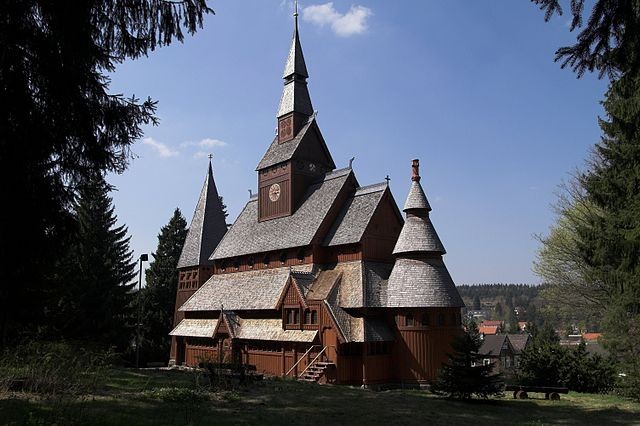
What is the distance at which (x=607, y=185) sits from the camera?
84.3 ft

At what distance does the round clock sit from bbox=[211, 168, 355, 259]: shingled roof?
6.08 feet

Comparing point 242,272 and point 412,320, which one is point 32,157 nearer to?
point 412,320

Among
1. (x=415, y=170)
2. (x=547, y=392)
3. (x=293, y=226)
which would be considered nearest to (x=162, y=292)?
(x=293, y=226)

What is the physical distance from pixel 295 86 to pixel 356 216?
14394 millimetres

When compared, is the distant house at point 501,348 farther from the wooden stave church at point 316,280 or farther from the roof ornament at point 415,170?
the roof ornament at point 415,170

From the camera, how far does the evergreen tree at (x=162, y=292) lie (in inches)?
2275

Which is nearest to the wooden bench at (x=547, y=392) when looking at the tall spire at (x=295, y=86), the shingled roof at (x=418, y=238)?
the shingled roof at (x=418, y=238)

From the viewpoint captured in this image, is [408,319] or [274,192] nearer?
[408,319]

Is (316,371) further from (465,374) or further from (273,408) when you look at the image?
(273,408)

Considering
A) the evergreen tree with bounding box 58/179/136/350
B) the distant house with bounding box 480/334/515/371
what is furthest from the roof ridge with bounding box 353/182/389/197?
the distant house with bounding box 480/334/515/371

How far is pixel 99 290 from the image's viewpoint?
47.3 metres

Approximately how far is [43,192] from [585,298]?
127 ft

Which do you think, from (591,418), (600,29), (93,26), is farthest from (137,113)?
(591,418)

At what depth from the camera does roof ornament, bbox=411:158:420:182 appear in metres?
34.5
